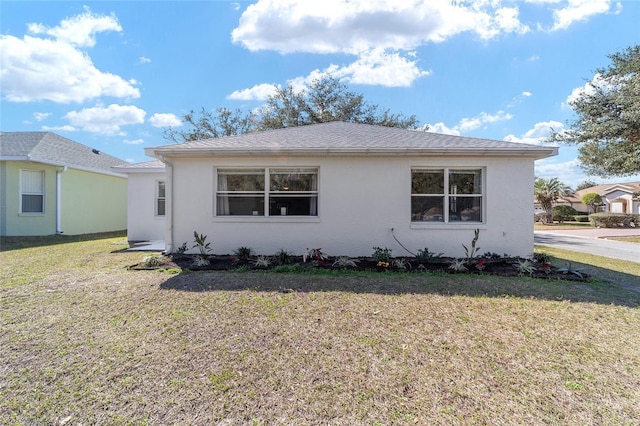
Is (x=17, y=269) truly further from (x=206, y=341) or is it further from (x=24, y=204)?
(x=24, y=204)

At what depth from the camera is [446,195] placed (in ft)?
25.8

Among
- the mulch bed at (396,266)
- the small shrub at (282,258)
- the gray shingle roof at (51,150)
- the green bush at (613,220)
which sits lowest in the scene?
the mulch bed at (396,266)

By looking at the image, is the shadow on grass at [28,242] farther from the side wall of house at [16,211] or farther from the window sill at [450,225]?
the window sill at [450,225]

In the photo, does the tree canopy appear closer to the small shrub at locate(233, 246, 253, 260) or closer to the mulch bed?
the small shrub at locate(233, 246, 253, 260)

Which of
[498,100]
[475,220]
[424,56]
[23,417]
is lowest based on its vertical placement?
[23,417]

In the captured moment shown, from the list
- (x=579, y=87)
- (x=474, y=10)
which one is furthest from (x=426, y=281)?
(x=579, y=87)

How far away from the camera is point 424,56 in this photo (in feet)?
49.6

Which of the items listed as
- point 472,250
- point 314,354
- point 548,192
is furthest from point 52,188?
point 548,192

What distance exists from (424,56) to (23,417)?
17946mm

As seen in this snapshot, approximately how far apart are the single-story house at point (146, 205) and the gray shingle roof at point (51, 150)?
433 cm

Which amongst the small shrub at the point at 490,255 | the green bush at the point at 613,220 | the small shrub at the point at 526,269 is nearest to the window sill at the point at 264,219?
the small shrub at the point at 490,255

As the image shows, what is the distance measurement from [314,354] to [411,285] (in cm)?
314

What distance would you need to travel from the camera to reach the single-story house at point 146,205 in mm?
11242

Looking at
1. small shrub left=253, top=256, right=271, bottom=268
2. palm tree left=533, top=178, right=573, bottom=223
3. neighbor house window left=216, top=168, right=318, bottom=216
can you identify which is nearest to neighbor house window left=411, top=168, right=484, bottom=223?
neighbor house window left=216, top=168, right=318, bottom=216
